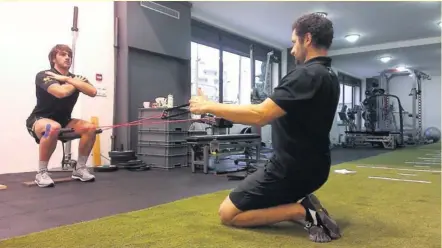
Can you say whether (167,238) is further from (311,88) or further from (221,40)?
(221,40)

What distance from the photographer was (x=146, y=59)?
555 centimetres

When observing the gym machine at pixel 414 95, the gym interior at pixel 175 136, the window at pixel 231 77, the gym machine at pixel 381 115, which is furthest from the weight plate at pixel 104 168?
the gym machine at pixel 414 95

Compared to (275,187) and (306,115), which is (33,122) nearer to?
(275,187)

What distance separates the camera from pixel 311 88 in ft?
5.18

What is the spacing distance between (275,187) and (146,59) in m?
4.24

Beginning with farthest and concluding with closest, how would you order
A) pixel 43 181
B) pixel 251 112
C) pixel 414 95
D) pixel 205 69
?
pixel 414 95, pixel 205 69, pixel 43 181, pixel 251 112

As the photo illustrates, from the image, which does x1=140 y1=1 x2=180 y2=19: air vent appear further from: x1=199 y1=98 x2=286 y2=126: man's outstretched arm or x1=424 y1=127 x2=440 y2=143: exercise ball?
x1=424 y1=127 x2=440 y2=143: exercise ball

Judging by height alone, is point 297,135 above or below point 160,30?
below

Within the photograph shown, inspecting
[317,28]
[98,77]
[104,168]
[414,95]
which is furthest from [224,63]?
[317,28]

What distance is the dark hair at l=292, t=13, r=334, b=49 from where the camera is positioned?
5.49ft

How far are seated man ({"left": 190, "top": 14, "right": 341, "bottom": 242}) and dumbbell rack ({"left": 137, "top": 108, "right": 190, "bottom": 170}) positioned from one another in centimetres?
292

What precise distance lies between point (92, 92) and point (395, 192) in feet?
9.12

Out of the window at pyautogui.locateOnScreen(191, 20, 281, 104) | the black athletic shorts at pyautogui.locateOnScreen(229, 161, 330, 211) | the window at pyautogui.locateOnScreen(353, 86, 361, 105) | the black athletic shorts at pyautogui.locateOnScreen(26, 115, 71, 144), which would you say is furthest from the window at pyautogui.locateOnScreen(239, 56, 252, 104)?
the window at pyautogui.locateOnScreen(353, 86, 361, 105)

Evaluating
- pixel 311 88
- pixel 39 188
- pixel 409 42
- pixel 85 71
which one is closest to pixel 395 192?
pixel 311 88
